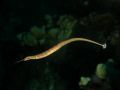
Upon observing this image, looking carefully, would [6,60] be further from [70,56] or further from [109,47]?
[109,47]

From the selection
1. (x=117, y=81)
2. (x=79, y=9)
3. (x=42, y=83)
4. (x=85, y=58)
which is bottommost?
(x=117, y=81)

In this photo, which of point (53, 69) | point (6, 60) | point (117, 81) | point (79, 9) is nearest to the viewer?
point (117, 81)

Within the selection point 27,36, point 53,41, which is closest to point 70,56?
point 53,41

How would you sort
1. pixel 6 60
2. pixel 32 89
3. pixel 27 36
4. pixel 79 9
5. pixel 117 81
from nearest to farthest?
pixel 117 81 → pixel 32 89 → pixel 6 60 → pixel 27 36 → pixel 79 9

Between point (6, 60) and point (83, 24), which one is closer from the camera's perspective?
point (6, 60)

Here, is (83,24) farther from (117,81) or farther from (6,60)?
(117,81)

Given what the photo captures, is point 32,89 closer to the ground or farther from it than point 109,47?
closer to the ground
